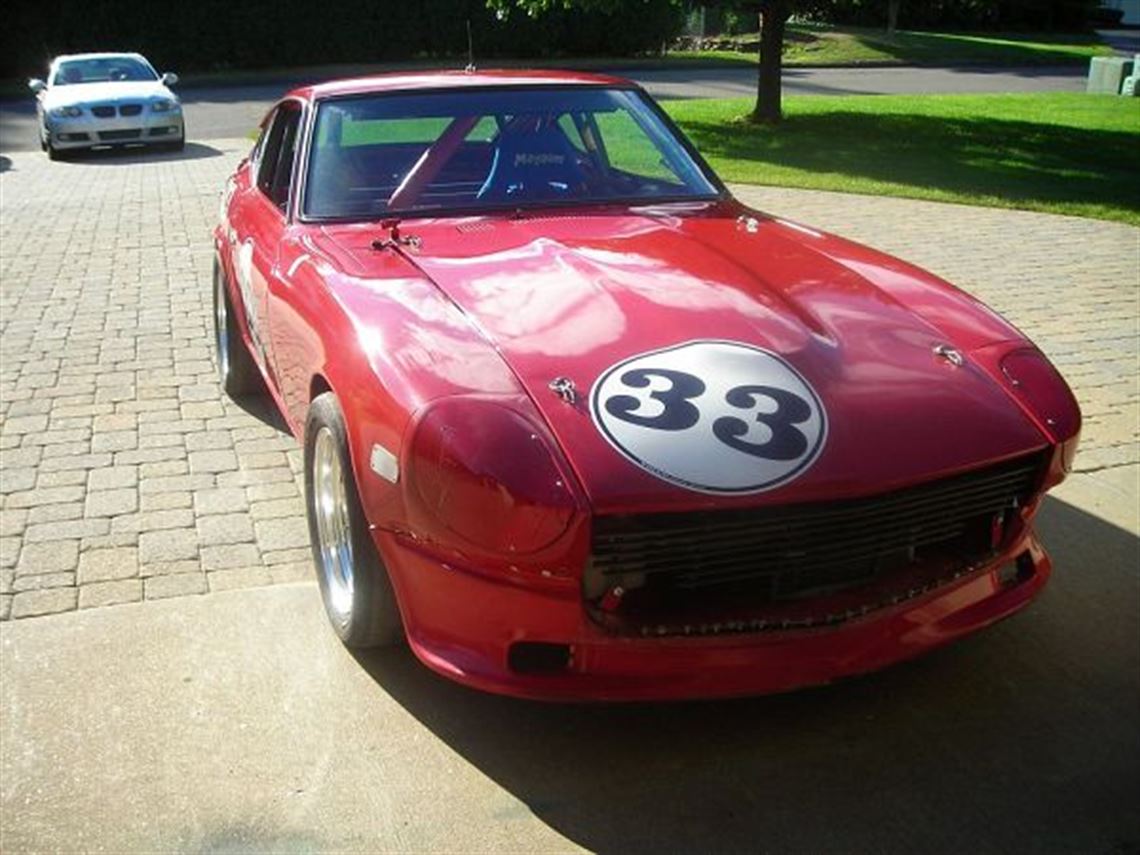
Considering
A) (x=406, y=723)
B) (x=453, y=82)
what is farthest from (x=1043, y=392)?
(x=453, y=82)

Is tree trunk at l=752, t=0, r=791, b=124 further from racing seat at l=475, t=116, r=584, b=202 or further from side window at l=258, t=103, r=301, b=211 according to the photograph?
racing seat at l=475, t=116, r=584, b=202

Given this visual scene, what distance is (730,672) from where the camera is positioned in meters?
2.64

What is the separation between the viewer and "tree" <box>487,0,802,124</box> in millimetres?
14930

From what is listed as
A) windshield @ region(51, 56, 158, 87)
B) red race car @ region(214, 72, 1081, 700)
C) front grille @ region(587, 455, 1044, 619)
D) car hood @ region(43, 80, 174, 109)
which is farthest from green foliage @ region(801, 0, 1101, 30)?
front grille @ region(587, 455, 1044, 619)

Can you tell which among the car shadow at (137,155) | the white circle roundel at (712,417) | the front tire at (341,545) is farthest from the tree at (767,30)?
the white circle roundel at (712,417)

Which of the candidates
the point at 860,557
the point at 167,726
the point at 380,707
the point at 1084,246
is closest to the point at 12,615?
the point at 167,726

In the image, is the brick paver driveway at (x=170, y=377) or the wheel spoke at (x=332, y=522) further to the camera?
the brick paver driveway at (x=170, y=377)

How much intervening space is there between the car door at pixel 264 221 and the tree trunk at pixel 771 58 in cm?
1146

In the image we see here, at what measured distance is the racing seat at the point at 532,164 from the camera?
13.9 ft

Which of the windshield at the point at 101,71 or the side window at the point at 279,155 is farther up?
the side window at the point at 279,155

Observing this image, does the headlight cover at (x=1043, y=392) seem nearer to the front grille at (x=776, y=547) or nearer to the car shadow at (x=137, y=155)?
the front grille at (x=776, y=547)

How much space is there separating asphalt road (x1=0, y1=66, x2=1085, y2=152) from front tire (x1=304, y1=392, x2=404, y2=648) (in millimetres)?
15436

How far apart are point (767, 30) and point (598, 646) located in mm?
14301

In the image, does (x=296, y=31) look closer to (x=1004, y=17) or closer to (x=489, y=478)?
(x=1004, y=17)
